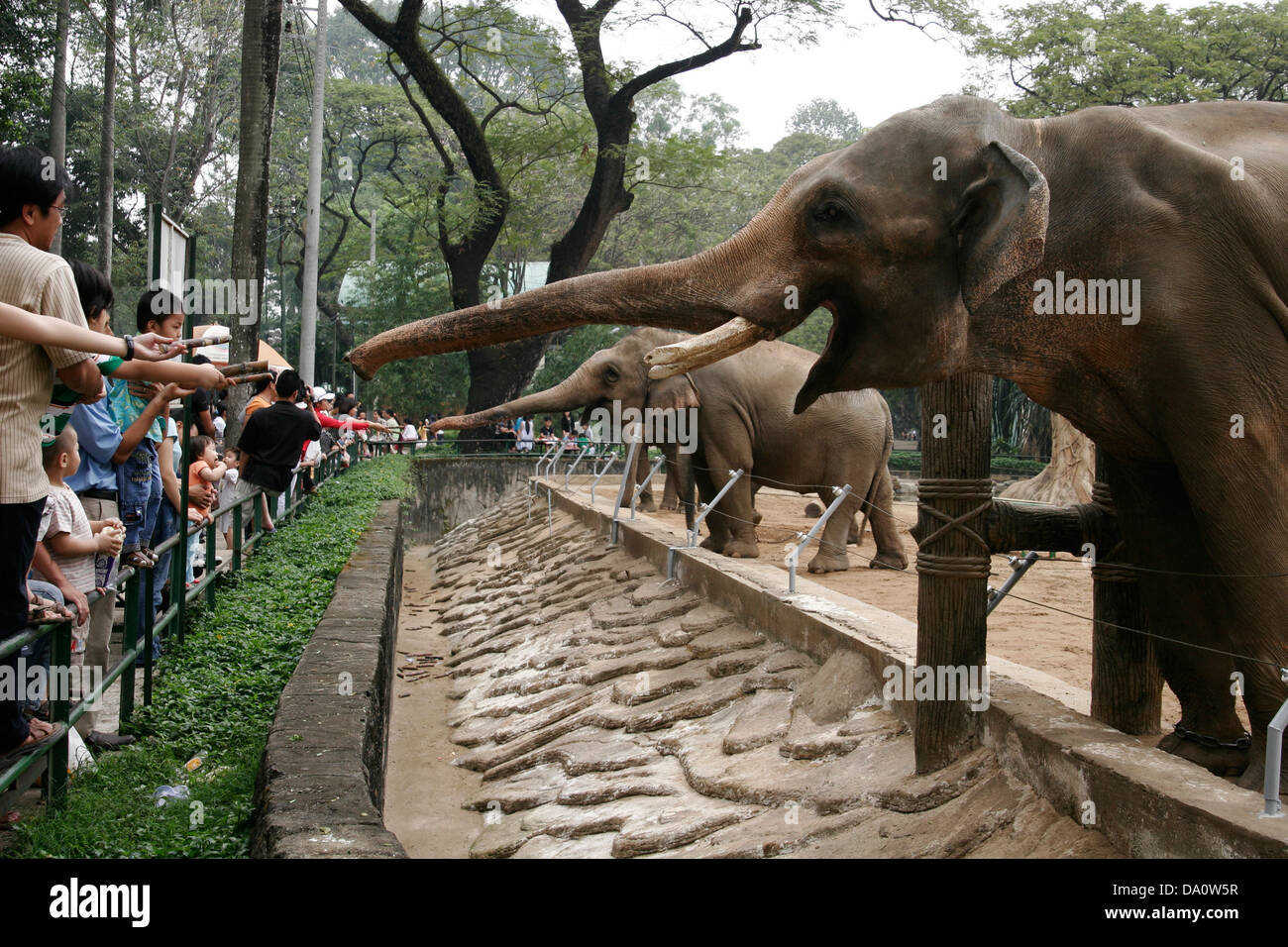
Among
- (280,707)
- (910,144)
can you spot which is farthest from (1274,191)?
(280,707)

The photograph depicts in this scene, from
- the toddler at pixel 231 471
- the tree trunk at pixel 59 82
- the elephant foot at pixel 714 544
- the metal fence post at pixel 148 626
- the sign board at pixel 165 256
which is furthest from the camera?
the tree trunk at pixel 59 82

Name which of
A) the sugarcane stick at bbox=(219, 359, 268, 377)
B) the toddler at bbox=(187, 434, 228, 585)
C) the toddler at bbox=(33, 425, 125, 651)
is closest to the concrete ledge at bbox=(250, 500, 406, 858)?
the toddler at bbox=(33, 425, 125, 651)

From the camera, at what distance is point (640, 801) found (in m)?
6.09

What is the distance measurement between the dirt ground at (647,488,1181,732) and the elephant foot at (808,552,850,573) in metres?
0.07

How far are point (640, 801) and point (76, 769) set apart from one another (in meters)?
2.68

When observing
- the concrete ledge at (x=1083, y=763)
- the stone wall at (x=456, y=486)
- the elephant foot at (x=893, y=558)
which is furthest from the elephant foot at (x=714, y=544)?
the stone wall at (x=456, y=486)

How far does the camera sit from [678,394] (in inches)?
454

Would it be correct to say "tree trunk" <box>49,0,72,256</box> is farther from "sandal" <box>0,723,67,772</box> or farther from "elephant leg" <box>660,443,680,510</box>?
"sandal" <box>0,723,67,772</box>

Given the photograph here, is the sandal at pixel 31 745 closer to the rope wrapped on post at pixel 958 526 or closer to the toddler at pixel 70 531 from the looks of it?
Answer: the toddler at pixel 70 531

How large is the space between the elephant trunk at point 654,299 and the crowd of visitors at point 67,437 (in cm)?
73

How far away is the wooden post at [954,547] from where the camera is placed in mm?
4391

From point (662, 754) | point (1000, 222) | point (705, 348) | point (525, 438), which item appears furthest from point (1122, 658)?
point (525, 438)
